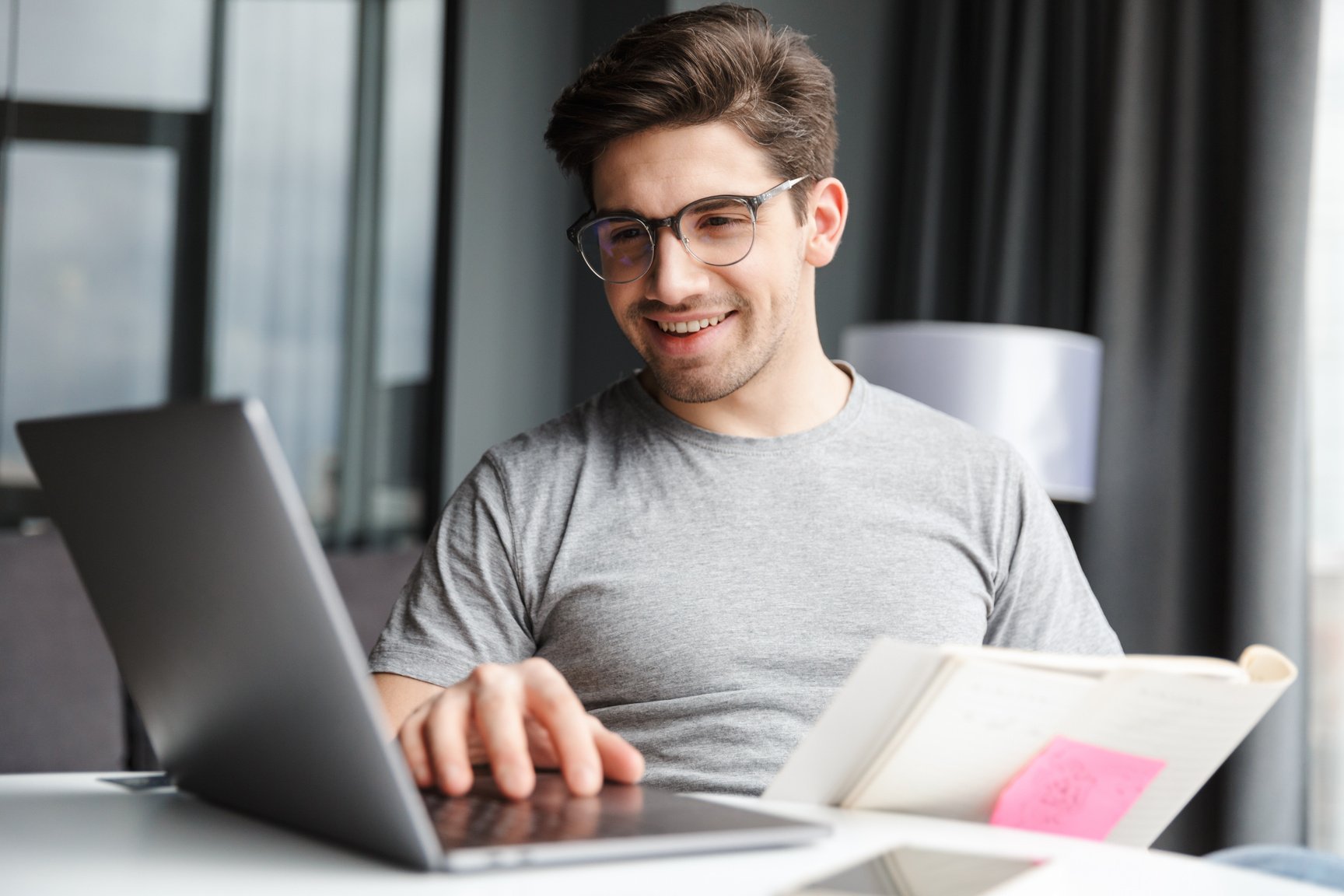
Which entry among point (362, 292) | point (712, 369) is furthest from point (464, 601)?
point (362, 292)

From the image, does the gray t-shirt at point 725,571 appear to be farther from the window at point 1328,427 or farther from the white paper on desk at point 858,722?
the window at point 1328,427

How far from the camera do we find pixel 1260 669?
31.2 inches

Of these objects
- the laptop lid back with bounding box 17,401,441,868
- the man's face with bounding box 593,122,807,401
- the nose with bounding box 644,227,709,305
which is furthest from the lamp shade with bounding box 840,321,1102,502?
the laptop lid back with bounding box 17,401,441,868

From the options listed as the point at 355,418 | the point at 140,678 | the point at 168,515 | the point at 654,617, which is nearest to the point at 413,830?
the point at 168,515

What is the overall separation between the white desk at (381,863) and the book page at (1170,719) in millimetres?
71

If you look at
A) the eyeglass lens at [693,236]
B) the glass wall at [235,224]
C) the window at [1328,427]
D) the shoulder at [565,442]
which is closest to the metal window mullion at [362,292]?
the glass wall at [235,224]

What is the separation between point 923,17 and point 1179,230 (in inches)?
36.3

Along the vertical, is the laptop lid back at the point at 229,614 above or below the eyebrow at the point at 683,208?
below

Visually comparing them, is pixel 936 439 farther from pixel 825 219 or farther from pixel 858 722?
pixel 858 722

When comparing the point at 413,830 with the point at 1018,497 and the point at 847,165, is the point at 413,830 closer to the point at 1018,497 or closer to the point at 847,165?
the point at 1018,497

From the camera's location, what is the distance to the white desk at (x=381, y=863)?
1.97ft

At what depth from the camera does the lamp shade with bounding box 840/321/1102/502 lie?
7.89 ft

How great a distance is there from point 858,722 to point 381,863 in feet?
0.92

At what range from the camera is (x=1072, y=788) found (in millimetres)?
822
